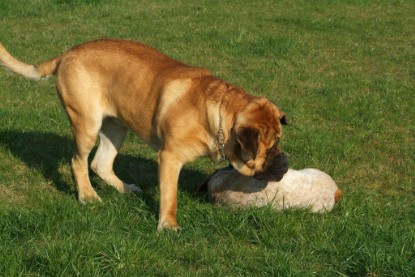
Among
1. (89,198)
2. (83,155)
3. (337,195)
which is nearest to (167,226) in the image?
(89,198)

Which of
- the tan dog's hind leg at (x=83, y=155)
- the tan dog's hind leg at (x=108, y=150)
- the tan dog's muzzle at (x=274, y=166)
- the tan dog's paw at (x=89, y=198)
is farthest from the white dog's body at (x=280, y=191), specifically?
the tan dog's hind leg at (x=108, y=150)

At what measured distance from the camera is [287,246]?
530cm

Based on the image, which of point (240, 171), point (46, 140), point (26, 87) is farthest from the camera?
point (26, 87)

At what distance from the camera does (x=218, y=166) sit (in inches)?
298

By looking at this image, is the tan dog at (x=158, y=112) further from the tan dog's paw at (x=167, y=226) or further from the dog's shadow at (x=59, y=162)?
the dog's shadow at (x=59, y=162)

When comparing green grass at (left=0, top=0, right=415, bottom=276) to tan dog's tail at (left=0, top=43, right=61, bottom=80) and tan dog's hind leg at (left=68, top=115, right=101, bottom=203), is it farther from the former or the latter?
tan dog's tail at (left=0, top=43, right=61, bottom=80)

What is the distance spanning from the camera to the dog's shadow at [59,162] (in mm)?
7082

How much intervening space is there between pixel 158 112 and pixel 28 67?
72.1 inches

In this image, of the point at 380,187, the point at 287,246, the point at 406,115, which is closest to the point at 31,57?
the point at 406,115

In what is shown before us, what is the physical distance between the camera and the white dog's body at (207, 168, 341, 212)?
6.01 meters

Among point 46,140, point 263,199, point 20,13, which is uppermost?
point 263,199

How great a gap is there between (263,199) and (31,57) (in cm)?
716

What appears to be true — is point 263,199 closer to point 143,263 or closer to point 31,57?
point 143,263

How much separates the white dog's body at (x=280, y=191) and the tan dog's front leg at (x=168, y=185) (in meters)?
0.57
